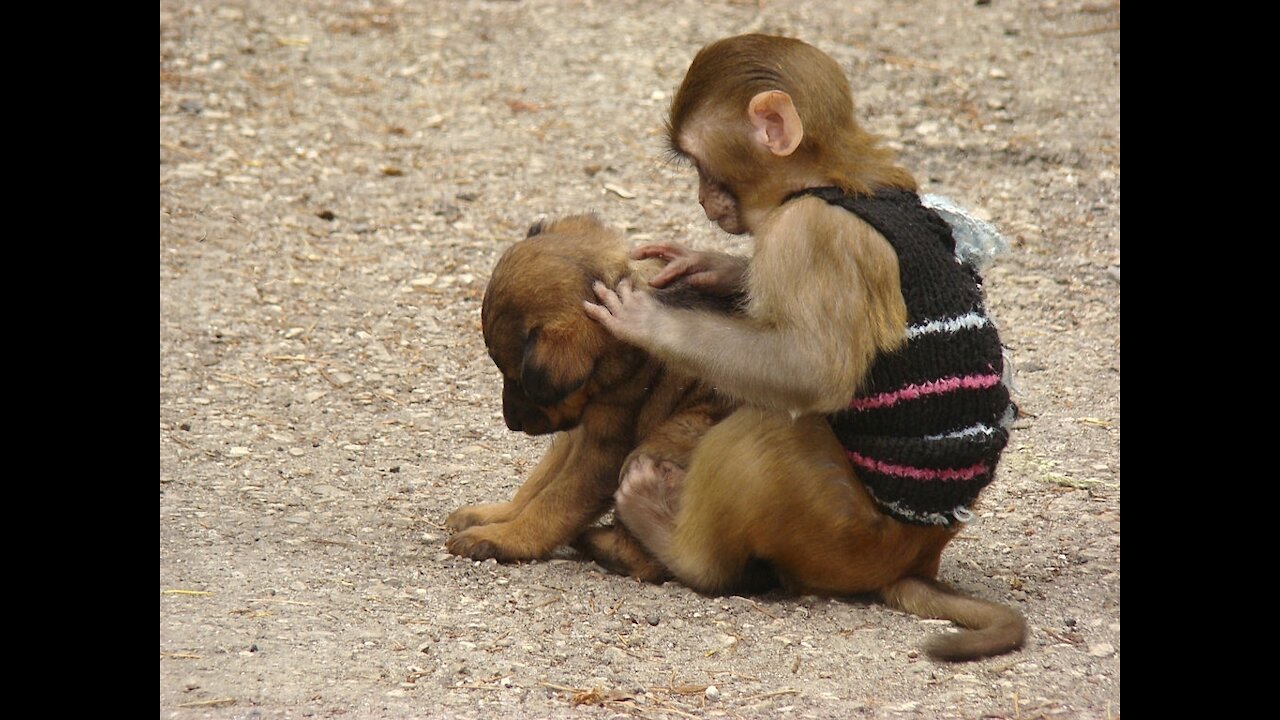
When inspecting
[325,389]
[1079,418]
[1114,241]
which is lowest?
[325,389]

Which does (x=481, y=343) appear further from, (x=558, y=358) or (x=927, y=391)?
(x=927, y=391)

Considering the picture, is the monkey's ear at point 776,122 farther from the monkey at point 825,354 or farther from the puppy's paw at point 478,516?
the puppy's paw at point 478,516

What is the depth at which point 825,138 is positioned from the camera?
16.4 feet

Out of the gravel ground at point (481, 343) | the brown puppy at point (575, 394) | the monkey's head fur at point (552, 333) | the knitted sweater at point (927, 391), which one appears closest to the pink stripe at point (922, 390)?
the knitted sweater at point (927, 391)

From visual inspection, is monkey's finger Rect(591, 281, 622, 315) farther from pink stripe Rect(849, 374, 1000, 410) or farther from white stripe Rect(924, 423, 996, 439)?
white stripe Rect(924, 423, 996, 439)

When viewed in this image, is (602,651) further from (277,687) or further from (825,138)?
(825,138)

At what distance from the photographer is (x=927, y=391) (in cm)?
490

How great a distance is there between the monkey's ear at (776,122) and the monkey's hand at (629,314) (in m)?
0.70

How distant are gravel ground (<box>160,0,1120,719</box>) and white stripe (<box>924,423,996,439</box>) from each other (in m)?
0.70

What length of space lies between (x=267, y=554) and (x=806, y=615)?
212 centimetres

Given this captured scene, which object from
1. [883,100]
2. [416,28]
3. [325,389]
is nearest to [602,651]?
[325,389]

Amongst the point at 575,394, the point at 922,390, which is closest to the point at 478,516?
the point at 575,394

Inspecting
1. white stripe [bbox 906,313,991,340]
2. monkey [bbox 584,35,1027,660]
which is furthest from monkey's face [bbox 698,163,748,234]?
white stripe [bbox 906,313,991,340]

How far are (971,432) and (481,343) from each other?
3927 millimetres
